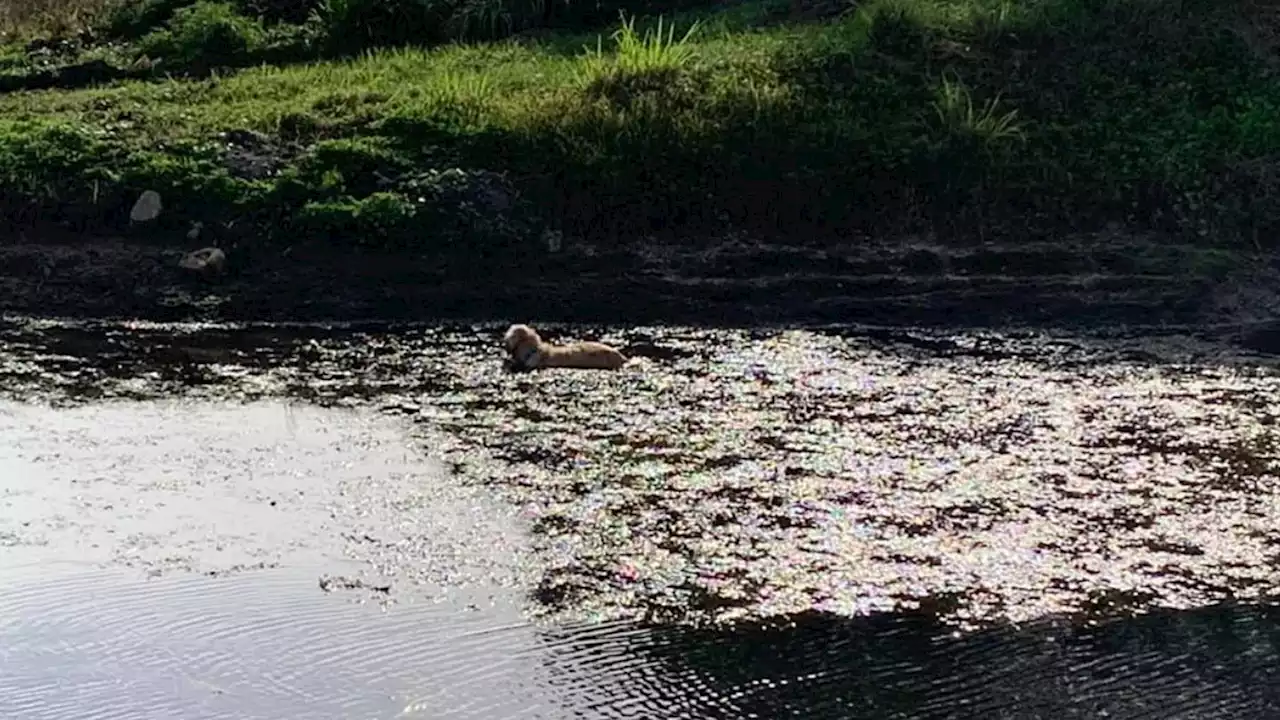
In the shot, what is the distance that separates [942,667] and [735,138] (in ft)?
20.7

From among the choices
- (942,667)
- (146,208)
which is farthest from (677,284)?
(942,667)

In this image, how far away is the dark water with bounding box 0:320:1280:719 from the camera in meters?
4.79

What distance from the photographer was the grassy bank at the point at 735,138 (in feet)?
33.8

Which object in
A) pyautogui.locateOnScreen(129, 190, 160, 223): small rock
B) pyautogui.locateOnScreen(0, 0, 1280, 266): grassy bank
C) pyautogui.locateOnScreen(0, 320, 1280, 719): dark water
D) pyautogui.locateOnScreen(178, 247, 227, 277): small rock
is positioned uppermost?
pyautogui.locateOnScreen(0, 0, 1280, 266): grassy bank

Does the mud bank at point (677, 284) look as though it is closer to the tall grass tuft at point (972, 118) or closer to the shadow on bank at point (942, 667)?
the tall grass tuft at point (972, 118)

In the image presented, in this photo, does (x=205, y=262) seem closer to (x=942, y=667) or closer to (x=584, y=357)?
(x=584, y=357)

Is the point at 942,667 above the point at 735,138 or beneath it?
beneath

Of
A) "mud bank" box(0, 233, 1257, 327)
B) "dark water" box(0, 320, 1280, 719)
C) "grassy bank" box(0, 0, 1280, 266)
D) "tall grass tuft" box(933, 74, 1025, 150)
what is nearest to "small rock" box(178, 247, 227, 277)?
"mud bank" box(0, 233, 1257, 327)

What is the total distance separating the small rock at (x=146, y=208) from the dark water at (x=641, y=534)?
1672 mm

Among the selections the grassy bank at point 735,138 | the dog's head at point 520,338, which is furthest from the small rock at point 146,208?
the dog's head at point 520,338

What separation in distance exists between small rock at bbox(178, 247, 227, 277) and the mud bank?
0.07 metres

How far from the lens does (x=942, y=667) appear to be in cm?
487

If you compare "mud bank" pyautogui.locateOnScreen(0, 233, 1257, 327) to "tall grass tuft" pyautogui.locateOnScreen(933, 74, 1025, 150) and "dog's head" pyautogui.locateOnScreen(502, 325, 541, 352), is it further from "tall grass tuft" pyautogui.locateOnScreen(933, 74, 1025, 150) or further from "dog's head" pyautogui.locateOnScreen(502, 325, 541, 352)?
"dog's head" pyautogui.locateOnScreen(502, 325, 541, 352)

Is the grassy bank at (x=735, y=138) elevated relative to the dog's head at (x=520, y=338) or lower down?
elevated
